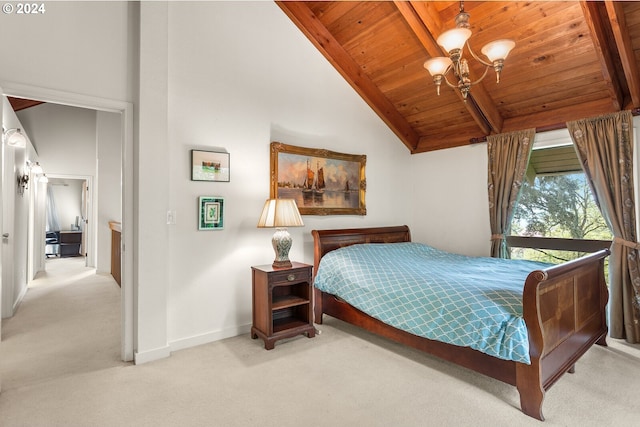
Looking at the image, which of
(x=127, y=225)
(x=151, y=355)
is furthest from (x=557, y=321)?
(x=127, y=225)

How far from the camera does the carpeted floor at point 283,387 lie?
1984 mm

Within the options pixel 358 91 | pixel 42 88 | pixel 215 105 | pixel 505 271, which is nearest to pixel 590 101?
pixel 505 271

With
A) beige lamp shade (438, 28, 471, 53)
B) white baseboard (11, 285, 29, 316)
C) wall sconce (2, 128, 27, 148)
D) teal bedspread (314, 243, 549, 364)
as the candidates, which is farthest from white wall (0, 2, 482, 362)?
white baseboard (11, 285, 29, 316)

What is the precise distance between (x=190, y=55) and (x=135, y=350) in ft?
8.67

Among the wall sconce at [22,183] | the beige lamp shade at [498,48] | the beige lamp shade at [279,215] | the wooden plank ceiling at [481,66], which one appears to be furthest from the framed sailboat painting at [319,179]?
the wall sconce at [22,183]

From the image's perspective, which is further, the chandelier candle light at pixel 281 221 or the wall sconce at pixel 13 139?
the wall sconce at pixel 13 139

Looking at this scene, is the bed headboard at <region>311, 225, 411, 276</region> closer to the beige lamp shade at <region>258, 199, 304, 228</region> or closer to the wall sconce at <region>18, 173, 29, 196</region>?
the beige lamp shade at <region>258, 199, 304, 228</region>

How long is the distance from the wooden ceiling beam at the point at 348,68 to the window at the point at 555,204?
167cm

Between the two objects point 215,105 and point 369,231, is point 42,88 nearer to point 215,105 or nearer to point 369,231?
point 215,105

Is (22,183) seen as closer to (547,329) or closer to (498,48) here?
(498,48)

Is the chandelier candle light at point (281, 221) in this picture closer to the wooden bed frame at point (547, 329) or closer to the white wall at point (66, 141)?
the wooden bed frame at point (547, 329)

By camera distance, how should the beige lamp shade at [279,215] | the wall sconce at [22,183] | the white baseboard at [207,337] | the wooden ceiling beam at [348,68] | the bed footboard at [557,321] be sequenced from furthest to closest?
the wall sconce at [22,183], the wooden ceiling beam at [348,68], the beige lamp shade at [279,215], the white baseboard at [207,337], the bed footboard at [557,321]

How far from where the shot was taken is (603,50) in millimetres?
2879

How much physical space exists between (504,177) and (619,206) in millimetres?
1104
